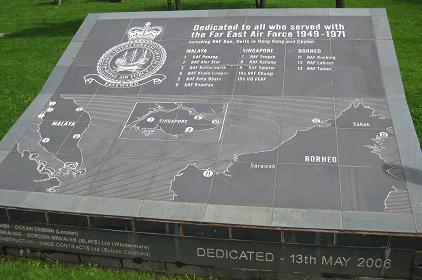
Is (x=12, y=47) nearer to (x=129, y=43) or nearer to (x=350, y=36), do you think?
(x=129, y=43)

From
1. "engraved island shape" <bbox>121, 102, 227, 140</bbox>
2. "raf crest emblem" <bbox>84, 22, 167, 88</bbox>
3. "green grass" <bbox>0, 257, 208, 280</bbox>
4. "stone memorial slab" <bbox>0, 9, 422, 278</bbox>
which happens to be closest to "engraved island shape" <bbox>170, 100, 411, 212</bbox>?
"stone memorial slab" <bbox>0, 9, 422, 278</bbox>

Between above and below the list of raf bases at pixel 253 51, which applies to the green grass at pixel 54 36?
below

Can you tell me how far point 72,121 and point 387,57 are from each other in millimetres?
4916

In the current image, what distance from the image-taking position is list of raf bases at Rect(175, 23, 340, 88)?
8.10m

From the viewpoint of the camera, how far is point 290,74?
7953 millimetres

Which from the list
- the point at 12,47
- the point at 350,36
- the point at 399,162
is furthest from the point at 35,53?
the point at 399,162

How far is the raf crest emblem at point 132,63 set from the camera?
8367mm

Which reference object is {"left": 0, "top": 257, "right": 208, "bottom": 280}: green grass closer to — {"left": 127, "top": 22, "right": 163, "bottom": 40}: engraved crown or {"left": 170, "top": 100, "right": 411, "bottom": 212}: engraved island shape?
{"left": 170, "top": 100, "right": 411, "bottom": 212}: engraved island shape

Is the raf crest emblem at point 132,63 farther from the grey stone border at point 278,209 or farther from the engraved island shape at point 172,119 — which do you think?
the grey stone border at point 278,209

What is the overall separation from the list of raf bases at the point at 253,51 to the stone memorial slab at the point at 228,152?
3 centimetres

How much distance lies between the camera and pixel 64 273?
6496 mm

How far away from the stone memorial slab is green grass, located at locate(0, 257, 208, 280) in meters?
0.19

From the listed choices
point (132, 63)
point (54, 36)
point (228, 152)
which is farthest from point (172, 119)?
point (54, 36)

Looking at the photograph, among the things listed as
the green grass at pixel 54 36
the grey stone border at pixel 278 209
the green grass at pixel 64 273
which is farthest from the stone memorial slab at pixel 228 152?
the green grass at pixel 54 36
